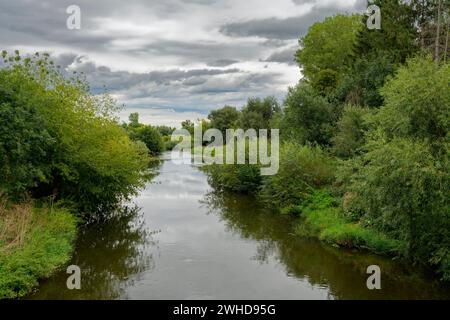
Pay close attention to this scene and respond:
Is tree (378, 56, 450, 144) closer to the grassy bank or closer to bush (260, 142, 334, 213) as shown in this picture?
bush (260, 142, 334, 213)

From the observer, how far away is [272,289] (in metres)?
15.2

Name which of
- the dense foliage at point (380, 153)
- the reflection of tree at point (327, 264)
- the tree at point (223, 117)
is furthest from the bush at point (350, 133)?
the tree at point (223, 117)

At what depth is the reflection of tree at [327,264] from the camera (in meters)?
14.9

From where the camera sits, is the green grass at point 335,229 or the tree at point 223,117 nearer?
the green grass at point 335,229

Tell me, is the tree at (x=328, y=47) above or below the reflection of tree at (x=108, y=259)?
above

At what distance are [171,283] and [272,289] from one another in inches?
134

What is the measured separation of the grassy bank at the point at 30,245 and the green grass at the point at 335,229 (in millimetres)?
11081

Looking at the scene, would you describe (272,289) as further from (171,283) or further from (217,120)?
(217,120)

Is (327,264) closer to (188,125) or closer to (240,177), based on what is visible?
(240,177)

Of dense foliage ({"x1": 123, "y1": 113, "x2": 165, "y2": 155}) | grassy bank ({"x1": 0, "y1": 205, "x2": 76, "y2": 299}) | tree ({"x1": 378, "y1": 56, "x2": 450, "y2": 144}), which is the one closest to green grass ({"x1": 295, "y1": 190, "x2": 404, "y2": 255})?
tree ({"x1": 378, "y1": 56, "x2": 450, "y2": 144})

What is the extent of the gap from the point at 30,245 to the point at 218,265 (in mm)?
6789

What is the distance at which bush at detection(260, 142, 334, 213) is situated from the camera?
2670cm

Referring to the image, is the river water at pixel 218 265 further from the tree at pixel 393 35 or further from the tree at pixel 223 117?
the tree at pixel 223 117

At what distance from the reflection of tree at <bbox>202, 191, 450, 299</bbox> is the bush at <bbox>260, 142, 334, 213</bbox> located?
58.5 inches
